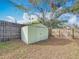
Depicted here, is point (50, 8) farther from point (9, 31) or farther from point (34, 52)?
point (34, 52)

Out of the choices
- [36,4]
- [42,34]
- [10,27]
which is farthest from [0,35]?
[36,4]

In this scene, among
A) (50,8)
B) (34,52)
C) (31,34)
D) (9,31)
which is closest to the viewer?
(34,52)

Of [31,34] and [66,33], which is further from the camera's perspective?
[66,33]

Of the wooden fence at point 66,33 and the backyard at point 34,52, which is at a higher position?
the wooden fence at point 66,33

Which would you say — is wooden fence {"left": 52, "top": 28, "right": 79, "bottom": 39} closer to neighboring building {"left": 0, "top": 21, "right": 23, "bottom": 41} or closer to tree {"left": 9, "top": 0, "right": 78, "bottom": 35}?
tree {"left": 9, "top": 0, "right": 78, "bottom": 35}

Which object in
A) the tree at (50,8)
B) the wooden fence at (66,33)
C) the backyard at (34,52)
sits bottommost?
the backyard at (34,52)

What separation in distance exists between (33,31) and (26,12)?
261 inches

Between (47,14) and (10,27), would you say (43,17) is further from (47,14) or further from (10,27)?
(10,27)

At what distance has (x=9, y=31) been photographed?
1275cm

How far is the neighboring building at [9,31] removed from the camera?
11837mm

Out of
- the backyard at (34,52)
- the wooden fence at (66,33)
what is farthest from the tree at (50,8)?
the backyard at (34,52)

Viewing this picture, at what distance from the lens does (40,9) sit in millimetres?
19281

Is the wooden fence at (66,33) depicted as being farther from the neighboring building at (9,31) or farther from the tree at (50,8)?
the neighboring building at (9,31)

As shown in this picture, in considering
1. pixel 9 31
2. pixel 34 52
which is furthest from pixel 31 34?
pixel 34 52
